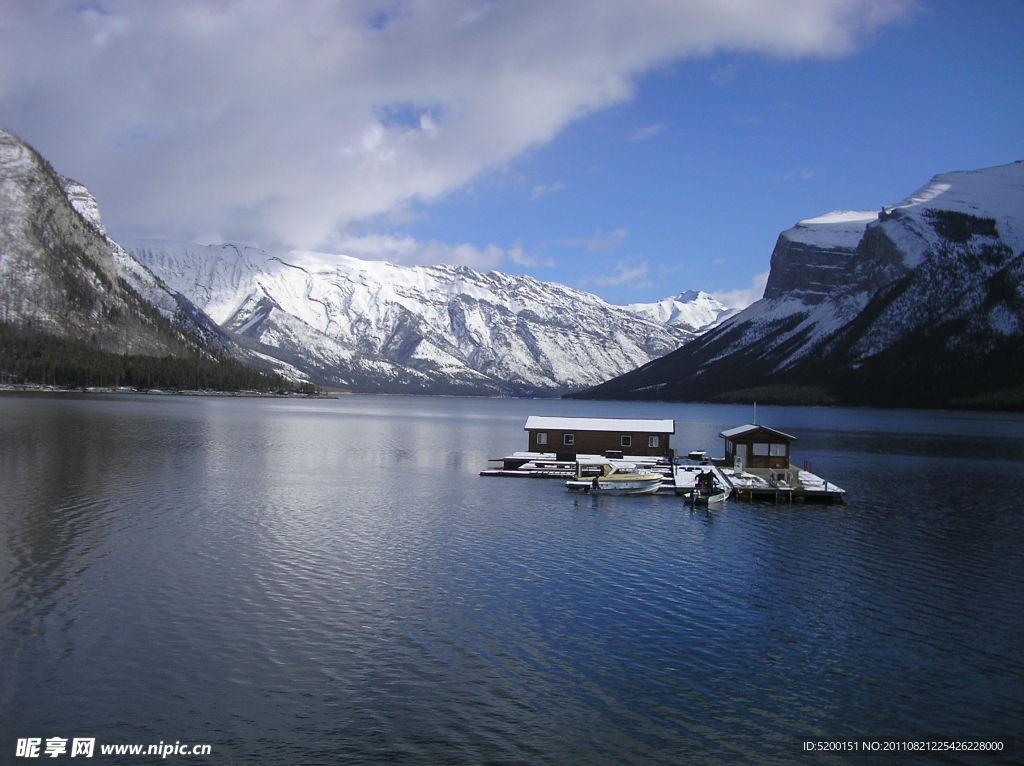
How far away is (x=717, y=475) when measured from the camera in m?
77.2

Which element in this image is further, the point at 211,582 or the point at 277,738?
the point at 211,582

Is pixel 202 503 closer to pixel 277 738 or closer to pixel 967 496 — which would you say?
pixel 277 738

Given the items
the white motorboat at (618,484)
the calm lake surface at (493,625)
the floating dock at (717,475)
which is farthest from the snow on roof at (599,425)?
the calm lake surface at (493,625)

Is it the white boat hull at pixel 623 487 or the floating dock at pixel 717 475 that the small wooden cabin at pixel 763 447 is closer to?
the floating dock at pixel 717 475

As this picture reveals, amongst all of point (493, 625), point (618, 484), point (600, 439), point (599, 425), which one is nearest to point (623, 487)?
point (618, 484)

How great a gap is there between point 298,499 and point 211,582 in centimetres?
2483

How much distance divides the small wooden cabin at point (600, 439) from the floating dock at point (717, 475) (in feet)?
5.35

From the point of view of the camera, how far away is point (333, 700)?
73.0ft

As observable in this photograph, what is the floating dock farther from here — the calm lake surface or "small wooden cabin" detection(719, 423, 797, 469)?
the calm lake surface

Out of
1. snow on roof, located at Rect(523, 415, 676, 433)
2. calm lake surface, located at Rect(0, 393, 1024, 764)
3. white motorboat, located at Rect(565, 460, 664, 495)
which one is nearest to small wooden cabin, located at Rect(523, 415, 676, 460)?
snow on roof, located at Rect(523, 415, 676, 433)

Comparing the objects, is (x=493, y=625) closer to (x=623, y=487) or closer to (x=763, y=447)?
(x=623, y=487)

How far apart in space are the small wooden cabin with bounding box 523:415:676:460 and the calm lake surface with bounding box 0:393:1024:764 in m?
31.5

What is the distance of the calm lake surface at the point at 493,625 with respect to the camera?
20.8 metres

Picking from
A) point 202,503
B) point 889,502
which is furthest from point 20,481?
point 889,502
